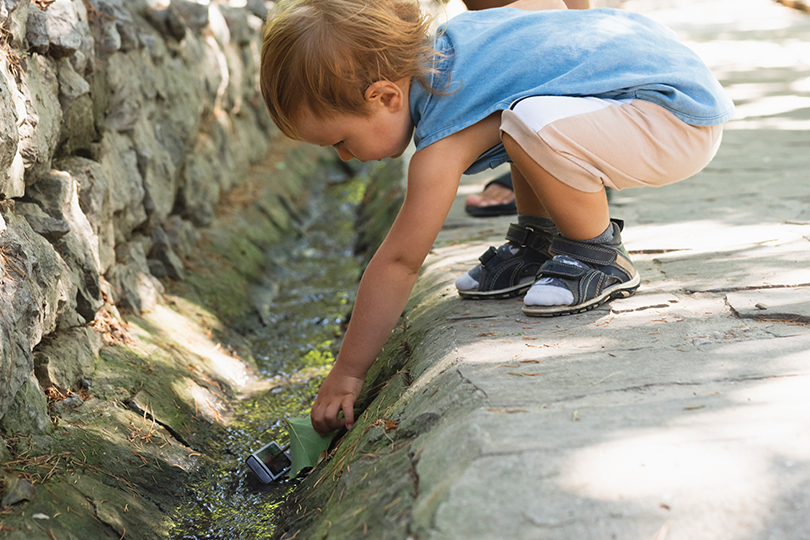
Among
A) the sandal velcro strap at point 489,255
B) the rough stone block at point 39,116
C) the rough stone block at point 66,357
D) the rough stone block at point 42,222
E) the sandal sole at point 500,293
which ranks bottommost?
the sandal sole at point 500,293

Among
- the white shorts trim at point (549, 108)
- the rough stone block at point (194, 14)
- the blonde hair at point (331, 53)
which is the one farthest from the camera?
the rough stone block at point (194, 14)

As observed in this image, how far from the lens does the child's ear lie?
1.74 meters

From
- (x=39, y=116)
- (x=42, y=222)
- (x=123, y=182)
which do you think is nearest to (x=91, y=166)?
(x=123, y=182)

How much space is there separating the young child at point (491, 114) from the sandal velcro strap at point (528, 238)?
0.16 metres

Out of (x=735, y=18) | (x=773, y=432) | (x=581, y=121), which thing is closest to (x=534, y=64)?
(x=581, y=121)

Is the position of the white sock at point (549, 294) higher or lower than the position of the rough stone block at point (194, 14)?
lower

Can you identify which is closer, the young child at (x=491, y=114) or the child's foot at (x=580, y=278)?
the young child at (x=491, y=114)

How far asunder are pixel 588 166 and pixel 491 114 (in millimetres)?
298

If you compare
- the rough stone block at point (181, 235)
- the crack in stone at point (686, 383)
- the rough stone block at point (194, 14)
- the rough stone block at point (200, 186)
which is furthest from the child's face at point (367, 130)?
the rough stone block at point (194, 14)

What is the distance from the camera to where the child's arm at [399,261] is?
5.75ft

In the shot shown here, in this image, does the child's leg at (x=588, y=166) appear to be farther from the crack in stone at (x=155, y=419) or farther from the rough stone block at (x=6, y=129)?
the rough stone block at (x=6, y=129)

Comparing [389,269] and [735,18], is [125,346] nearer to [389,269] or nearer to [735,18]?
[389,269]

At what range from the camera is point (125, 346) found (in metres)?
2.26

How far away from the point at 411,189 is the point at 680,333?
0.76m
